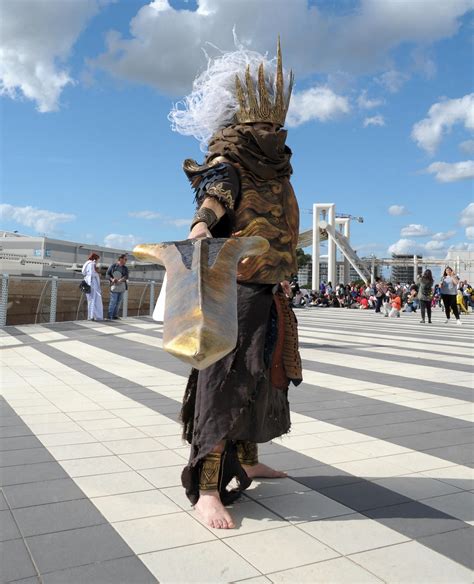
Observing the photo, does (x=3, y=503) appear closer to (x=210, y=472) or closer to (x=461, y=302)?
(x=210, y=472)

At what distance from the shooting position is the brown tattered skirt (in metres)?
2.45

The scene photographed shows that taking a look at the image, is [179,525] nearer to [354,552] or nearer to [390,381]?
[354,552]

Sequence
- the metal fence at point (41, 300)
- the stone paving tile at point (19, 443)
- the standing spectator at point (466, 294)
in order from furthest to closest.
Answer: the standing spectator at point (466, 294) → the metal fence at point (41, 300) → the stone paving tile at point (19, 443)

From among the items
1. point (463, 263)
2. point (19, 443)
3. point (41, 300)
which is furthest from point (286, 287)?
point (463, 263)

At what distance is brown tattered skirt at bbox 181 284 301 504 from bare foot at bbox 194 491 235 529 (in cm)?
6

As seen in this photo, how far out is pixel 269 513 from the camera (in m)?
2.55

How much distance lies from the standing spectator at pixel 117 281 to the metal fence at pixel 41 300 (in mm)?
525

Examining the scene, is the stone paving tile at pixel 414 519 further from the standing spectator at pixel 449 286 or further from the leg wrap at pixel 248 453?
the standing spectator at pixel 449 286

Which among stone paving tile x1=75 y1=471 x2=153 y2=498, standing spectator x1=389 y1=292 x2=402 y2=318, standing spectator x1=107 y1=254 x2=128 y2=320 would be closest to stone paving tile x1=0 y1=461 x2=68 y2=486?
stone paving tile x1=75 y1=471 x2=153 y2=498

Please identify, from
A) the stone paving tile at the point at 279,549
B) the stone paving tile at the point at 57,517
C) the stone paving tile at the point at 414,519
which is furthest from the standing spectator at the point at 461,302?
the stone paving tile at the point at 57,517

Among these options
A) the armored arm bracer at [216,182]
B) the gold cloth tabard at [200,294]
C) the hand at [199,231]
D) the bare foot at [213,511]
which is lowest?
the bare foot at [213,511]

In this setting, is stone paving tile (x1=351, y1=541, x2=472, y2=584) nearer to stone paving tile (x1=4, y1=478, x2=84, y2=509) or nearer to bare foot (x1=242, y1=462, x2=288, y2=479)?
bare foot (x1=242, y1=462, x2=288, y2=479)

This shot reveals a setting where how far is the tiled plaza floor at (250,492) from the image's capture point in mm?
2043

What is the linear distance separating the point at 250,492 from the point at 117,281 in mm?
11533
